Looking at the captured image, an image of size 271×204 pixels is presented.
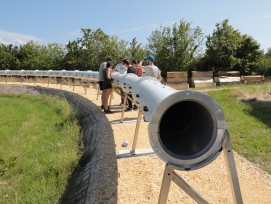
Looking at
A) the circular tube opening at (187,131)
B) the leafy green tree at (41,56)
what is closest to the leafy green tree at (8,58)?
the leafy green tree at (41,56)

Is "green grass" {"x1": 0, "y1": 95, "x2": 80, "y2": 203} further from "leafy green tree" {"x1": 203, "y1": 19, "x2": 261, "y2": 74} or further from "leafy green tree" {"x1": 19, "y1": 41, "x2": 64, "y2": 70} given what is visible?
"leafy green tree" {"x1": 19, "y1": 41, "x2": 64, "y2": 70}

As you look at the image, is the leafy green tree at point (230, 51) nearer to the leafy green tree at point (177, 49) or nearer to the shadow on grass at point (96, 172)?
the leafy green tree at point (177, 49)

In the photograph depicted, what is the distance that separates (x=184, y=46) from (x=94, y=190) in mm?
33525

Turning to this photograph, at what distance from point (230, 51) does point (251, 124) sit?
2553 cm

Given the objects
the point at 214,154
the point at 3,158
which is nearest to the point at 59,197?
the point at 214,154

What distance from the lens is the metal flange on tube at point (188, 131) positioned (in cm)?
280

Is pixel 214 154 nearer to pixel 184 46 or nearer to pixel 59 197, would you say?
pixel 59 197

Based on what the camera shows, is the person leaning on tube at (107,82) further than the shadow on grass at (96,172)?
Yes

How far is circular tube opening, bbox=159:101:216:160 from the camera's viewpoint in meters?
2.92

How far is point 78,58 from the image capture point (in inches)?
1556

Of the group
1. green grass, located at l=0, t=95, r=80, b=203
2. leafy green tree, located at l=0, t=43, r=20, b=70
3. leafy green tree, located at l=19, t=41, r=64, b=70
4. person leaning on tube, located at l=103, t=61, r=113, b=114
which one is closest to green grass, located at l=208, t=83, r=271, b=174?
person leaning on tube, located at l=103, t=61, r=113, b=114

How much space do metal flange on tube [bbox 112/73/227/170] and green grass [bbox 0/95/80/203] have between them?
11.6ft

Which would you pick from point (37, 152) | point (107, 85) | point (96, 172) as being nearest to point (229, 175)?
point (96, 172)

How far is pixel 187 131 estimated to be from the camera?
10.8 ft
